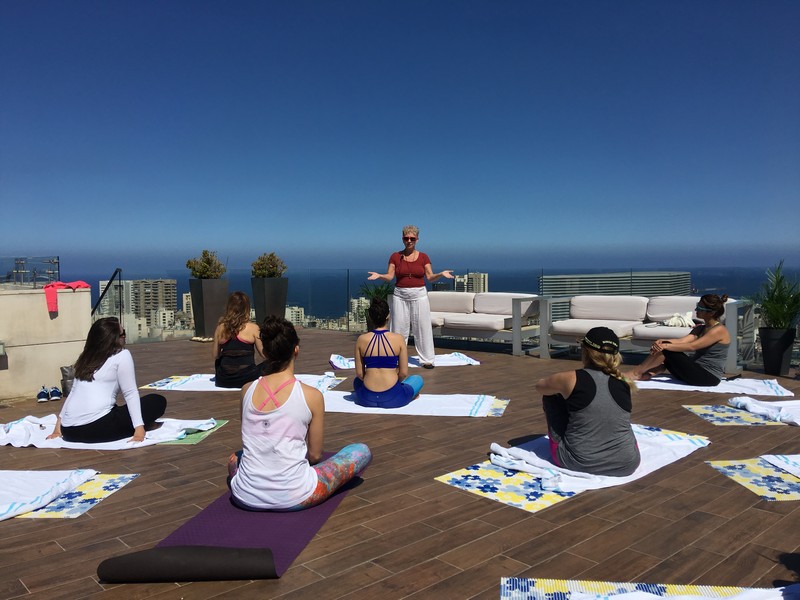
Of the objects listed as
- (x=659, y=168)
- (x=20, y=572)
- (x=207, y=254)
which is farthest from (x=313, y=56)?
(x=20, y=572)

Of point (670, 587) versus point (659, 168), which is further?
point (659, 168)

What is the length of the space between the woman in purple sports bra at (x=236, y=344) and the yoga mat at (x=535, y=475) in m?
2.92

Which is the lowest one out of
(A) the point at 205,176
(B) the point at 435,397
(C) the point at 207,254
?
(B) the point at 435,397

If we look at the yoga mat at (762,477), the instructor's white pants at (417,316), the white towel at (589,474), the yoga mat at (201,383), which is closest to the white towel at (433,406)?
the yoga mat at (201,383)

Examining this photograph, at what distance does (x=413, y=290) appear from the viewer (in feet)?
24.1

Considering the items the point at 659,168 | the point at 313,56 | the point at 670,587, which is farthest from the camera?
the point at 659,168

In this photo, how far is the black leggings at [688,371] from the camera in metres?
Answer: 5.93

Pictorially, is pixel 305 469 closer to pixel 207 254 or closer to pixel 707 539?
pixel 707 539

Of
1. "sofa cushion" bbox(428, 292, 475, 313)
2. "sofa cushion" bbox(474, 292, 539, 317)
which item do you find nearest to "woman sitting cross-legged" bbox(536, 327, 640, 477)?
"sofa cushion" bbox(474, 292, 539, 317)

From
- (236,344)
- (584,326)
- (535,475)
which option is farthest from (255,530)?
(584,326)

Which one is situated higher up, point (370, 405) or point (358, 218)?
point (358, 218)

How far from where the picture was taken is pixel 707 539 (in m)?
2.58

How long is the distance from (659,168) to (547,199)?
1044 centimetres

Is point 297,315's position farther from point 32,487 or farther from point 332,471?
point 332,471
